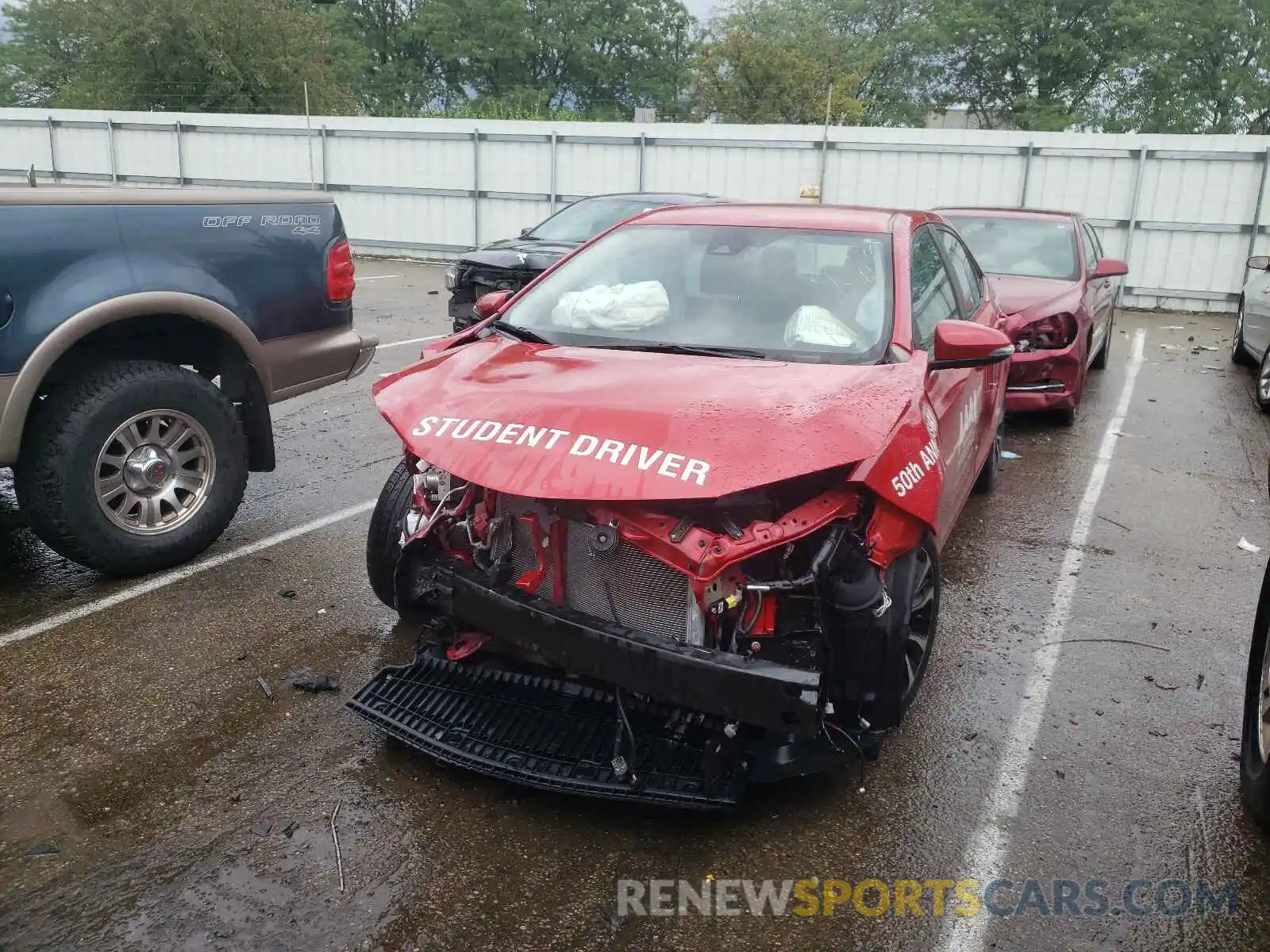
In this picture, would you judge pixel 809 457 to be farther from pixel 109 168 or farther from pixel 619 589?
pixel 109 168

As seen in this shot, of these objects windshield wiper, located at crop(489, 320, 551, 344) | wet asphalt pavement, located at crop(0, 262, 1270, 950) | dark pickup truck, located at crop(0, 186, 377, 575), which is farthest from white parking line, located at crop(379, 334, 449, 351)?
windshield wiper, located at crop(489, 320, 551, 344)

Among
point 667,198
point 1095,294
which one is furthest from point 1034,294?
point 667,198

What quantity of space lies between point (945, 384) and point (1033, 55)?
3973 centimetres

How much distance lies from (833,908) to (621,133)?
16482 millimetres

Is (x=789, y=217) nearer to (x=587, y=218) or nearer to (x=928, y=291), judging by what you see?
(x=928, y=291)

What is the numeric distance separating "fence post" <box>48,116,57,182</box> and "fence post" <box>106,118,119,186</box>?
1.41m

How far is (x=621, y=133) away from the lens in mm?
17594

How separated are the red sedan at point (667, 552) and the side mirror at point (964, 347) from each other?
0.01m

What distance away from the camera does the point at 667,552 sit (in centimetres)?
280

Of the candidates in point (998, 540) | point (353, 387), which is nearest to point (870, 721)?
point (998, 540)

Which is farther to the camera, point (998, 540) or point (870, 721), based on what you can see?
point (998, 540)

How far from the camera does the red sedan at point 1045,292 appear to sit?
288 inches

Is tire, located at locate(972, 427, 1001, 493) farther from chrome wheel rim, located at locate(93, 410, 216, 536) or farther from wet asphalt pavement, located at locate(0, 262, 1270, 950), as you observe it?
chrome wheel rim, located at locate(93, 410, 216, 536)

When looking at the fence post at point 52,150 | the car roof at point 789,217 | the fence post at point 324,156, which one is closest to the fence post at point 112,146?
the fence post at point 52,150
